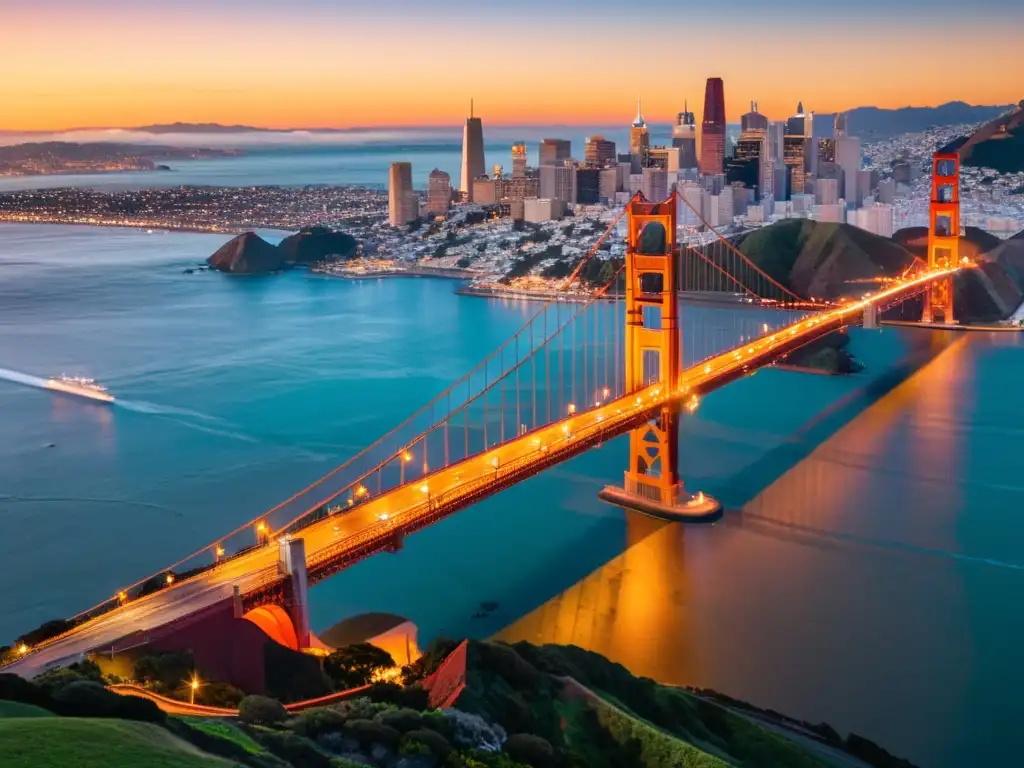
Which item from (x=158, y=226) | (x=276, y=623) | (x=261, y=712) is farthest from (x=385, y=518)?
(x=158, y=226)

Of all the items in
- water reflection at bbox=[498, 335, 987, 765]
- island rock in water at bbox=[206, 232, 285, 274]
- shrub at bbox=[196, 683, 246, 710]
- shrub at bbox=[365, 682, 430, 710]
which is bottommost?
water reflection at bbox=[498, 335, 987, 765]

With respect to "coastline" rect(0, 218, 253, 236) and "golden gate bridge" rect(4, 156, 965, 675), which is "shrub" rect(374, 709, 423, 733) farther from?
"coastline" rect(0, 218, 253, 236)

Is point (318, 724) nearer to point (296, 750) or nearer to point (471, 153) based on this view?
point (296, 750)

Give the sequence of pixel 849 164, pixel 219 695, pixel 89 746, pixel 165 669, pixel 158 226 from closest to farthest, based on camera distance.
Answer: pixel 89 746 → pixel 219 695 → pixel 165 669 → pixel 849 164 → pixel 158 226

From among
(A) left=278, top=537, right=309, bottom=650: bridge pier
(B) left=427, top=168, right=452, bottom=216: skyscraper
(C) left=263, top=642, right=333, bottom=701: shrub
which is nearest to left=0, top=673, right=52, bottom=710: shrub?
(C) left=263, top=642, right=333, bottom=701: shrub

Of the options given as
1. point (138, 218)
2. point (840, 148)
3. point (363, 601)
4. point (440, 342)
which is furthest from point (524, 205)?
point (363, 601)

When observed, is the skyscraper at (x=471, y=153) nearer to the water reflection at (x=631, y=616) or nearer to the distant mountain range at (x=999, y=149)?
the distant mountain range at (x=999, y=149)
